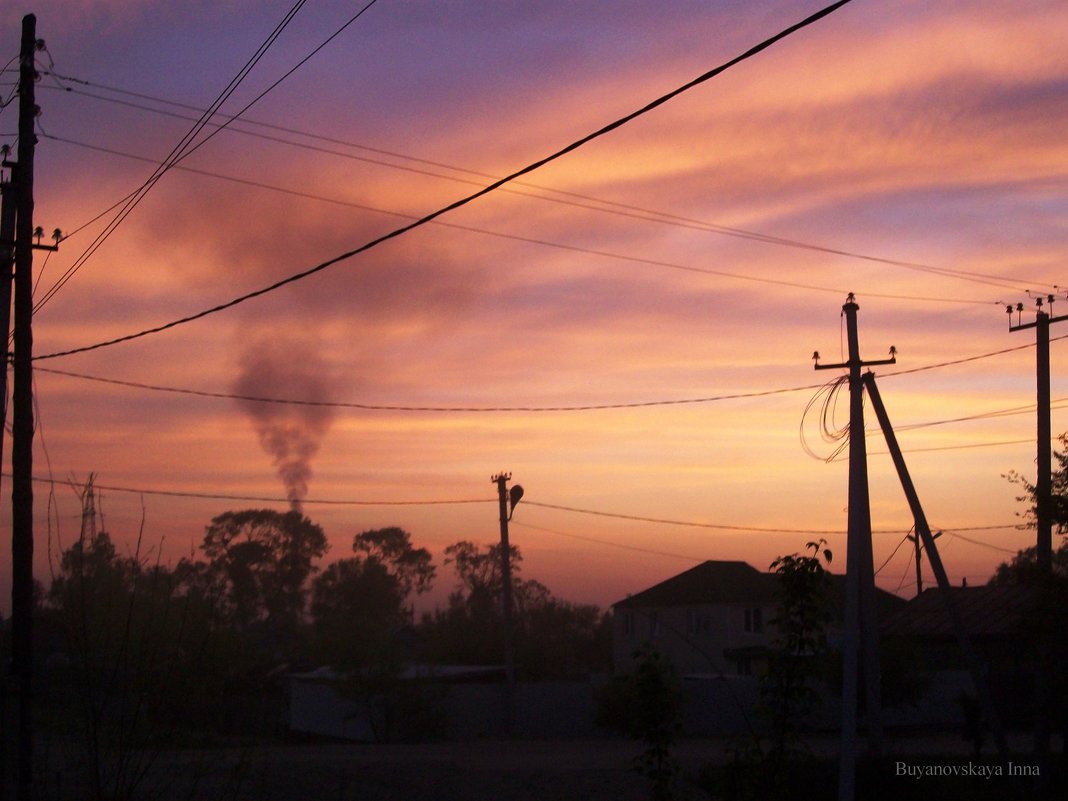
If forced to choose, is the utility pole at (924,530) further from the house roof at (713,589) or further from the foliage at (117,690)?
the house roof at (713,589)

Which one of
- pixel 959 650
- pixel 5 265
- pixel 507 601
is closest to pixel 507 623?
pixel 507 601

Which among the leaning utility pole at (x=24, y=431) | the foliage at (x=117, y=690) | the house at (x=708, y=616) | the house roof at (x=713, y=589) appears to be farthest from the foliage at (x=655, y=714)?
the house roof at (x=713, y=589)

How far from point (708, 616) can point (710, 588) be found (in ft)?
6.07

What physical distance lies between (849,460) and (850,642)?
10.8 feet

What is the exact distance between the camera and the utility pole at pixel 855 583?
18.9 meters

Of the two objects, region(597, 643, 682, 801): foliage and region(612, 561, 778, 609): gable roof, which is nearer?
region(597, 643, 682, 801): foliage

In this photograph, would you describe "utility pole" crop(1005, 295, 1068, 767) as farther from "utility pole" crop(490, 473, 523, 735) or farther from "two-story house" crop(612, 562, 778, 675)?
"two-story house" crop(612, 562, 778, 675)

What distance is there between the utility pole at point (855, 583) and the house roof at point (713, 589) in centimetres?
3606

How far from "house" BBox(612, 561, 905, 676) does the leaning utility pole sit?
145 ft

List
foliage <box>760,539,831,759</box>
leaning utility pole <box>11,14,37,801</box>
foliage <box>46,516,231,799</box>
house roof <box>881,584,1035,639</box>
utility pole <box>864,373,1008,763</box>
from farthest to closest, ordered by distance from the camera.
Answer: house roof <box>881,584,1035,639</box>, utility pole <box>864,373,1008,763</box>, leaning utility pole <box>11,14,37,801</box>, foliage <box>760,539,831,759</box>, foliage <box>46,516,231,799</box>

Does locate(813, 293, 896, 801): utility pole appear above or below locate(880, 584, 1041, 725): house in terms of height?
above

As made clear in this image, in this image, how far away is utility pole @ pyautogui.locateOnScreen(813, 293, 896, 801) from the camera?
18.9 metres

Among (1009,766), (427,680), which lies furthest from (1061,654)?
(427,680)

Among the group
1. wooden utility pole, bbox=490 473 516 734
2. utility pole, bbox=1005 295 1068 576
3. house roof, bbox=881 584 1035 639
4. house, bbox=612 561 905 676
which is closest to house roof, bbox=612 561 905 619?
house, bbox=612 561 905 676
